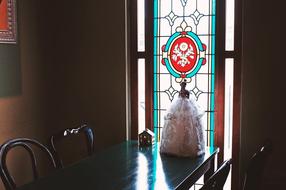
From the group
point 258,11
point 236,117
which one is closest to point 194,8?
point 258,11

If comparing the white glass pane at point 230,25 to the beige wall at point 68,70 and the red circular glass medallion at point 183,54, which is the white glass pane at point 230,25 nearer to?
the red circular glass medallion at point 183,54

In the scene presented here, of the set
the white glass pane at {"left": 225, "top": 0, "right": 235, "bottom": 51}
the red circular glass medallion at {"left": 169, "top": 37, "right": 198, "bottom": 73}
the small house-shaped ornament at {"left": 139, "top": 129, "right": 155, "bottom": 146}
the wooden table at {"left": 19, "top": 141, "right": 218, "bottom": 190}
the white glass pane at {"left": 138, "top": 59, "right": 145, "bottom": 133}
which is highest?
the white glass pane at {"left": 225, "top": 0, "right": 235, "bottom": 51}

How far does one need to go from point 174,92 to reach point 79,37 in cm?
88

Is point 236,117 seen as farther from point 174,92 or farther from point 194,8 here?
point 194,8

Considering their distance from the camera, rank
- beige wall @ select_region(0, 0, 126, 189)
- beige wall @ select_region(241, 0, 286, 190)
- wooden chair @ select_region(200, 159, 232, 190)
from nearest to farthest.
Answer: wooden chair @ select_region(200, 159, 232, 190)
beige wall @ select_region(241, 0, 286, 190)
beige wall @ select_region(0, 0, 126, 189)

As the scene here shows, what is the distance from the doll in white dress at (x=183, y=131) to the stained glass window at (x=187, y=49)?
1.61 ft

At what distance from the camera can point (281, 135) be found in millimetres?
2936

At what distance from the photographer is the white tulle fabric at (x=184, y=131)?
8.50ft

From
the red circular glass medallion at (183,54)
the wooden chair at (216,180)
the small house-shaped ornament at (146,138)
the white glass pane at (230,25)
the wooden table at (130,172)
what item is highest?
the white glass pane at (230,25)

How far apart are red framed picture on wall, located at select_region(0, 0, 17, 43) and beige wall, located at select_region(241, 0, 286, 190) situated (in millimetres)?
1654

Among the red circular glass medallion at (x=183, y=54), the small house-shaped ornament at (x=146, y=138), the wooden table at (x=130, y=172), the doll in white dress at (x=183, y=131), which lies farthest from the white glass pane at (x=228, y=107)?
the small house-shaped ornament at (x=146, y=138)

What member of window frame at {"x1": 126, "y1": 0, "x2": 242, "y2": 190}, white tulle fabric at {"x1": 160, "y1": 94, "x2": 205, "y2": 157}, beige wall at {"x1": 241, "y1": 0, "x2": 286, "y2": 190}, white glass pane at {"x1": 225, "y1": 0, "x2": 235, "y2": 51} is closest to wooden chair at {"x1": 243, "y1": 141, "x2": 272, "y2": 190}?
white tulle fabric at {"x1": 160, "y1": 94, "x2": 205, "y2": 157}

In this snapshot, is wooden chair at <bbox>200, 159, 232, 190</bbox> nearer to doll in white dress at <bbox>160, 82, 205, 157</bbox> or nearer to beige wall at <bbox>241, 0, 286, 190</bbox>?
doll in white dress at <bbox>160, 82, 205, 157</bbox>

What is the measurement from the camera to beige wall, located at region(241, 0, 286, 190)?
2891mm
